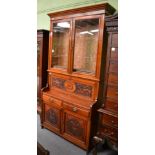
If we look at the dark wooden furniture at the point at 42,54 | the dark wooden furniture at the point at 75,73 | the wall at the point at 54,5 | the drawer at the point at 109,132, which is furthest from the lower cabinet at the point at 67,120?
the wall at the point at 54,5

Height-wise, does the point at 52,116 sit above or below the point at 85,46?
below

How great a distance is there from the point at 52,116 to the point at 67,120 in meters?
0.34

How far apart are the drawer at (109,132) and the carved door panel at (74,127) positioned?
0.91 ft

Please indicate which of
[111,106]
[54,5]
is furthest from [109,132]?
[54,5]

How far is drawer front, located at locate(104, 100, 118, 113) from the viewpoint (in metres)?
1.92

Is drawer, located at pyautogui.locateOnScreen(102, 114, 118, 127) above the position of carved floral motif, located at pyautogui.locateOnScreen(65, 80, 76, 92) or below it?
below

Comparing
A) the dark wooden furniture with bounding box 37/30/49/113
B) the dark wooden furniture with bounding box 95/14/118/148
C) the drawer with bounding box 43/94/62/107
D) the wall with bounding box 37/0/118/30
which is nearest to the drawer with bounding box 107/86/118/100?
the dark wooden furniture with bounding box 95/14/118/148

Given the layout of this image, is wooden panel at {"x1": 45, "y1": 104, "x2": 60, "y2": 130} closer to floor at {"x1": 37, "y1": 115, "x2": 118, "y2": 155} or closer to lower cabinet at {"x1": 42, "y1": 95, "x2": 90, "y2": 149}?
lower cabinet at {"x1": 42, "y1": 95, "x2": 90, "y2": 149}

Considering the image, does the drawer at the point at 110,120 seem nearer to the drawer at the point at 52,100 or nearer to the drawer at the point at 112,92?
the drawer at the point at 112,92

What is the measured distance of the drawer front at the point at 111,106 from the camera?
192 cm

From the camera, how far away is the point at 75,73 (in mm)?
2439

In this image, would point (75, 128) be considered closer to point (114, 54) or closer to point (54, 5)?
point (114, 54)
